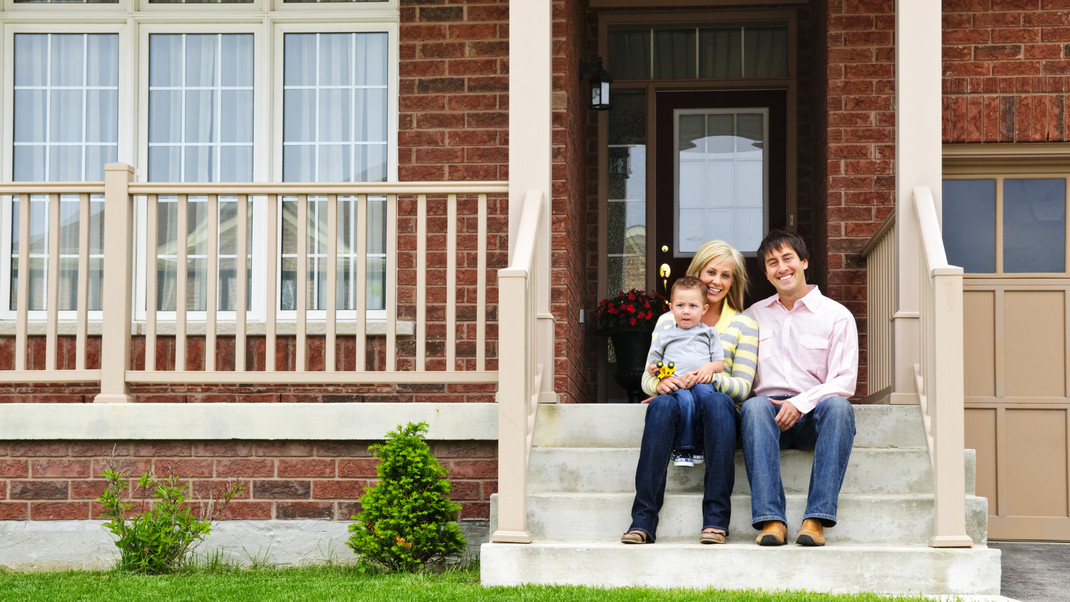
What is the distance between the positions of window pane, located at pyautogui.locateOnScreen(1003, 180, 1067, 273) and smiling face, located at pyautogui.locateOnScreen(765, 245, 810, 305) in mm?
2029

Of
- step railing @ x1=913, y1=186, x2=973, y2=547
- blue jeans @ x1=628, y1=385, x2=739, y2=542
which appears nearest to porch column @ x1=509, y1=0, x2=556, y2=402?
blue jeans @ x1=628, y1=385, x2=739, y2=542

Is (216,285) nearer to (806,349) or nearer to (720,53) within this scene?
(806,349)

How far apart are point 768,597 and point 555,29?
11.8 ft

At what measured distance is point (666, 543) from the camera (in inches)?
170

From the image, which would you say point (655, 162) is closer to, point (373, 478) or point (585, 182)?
point (585, 182)

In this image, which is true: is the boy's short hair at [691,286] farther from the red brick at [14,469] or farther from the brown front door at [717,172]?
the red brick at [14,469]

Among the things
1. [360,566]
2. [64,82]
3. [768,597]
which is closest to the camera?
[768,597]

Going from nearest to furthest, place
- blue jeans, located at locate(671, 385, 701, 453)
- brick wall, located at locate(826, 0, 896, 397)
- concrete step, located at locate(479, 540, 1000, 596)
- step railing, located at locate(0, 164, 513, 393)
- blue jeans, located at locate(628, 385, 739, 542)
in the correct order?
concrete step, located at locate(479, 540, 1000, 596) → blue jeans, located at locate(628, 385, 739, 542) → blue jeans, located at locate(671, 385, 701, 453) → step railing, located at locate(0, 164, 513, 393) → brick wall, located at locate(826, 0, 896, 397)

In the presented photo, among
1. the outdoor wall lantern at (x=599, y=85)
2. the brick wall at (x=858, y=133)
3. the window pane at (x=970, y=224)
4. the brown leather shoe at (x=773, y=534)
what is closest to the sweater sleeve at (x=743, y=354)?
the brown leather shoe at (x=773, y=534)

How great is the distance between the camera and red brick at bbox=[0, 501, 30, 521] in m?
5.14

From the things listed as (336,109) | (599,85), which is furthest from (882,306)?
(336,109)

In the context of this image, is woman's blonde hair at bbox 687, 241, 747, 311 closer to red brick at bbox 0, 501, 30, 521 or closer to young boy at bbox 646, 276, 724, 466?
young boy at bbox 646, 276, 724, 466

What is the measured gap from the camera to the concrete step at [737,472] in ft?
14.9

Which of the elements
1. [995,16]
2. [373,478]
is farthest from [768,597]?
[995,16]
